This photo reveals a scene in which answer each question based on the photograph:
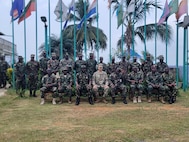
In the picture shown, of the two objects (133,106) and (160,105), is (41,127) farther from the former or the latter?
(160,105)

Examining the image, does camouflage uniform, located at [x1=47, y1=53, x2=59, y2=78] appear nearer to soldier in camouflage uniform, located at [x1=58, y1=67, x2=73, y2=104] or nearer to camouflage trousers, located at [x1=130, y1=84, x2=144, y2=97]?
soldier in camouflage uniform, located at [x1=58, y1=67, x2=73, y2=104]

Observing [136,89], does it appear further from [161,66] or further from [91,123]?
[91,123]

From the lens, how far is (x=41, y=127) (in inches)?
283

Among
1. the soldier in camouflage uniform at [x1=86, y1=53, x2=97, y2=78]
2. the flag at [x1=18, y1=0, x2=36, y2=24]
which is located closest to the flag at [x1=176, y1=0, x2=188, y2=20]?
the soldier in camouflage uniform at [x1=86, y1=53, x2=97, y2=78]

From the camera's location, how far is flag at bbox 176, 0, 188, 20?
50.6 ft

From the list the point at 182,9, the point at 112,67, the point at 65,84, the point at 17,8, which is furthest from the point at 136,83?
the point at 17,8

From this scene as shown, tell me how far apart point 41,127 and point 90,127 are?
105cm

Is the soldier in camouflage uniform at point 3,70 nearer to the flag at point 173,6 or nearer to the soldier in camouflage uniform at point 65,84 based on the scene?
the soldier in camouflage uniform at point 65,84

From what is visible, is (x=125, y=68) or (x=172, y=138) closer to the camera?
(x=172, y=138)

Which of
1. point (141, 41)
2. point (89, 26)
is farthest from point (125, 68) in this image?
point (89, 26)

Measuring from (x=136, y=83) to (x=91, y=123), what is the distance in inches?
175

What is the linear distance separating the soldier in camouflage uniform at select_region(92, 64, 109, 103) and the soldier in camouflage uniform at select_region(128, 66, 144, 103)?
0.93 meters

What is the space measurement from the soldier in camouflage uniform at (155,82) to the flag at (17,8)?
6.65m

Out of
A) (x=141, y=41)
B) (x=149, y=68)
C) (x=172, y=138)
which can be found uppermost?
(x=141, y=41)
